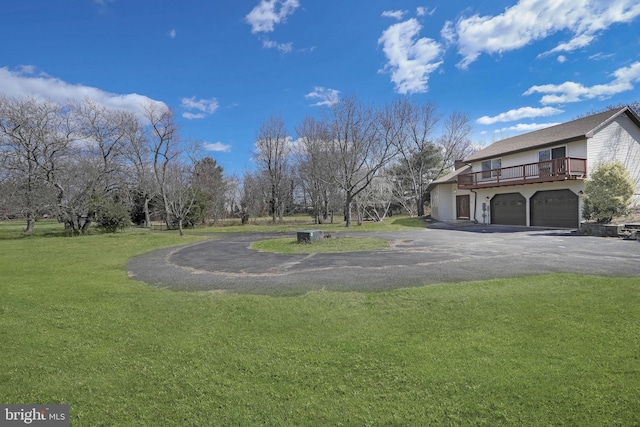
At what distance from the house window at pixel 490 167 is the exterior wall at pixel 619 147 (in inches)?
210

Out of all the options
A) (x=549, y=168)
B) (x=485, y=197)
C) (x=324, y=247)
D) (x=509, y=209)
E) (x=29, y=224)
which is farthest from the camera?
(x=485, y=197)

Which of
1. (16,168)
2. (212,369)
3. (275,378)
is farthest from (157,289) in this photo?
(16,168)

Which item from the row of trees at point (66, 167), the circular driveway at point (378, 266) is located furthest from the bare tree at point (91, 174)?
the circular driveway at point (378, 266)

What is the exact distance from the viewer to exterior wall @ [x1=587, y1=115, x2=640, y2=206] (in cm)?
1755

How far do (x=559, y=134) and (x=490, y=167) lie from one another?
4825 mm

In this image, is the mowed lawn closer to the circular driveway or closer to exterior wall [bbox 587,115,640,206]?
the circular driveway

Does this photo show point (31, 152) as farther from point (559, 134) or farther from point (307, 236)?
point (559, 134)

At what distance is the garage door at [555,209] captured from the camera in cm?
1750

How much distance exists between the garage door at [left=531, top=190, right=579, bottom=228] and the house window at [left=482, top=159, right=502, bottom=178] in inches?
137

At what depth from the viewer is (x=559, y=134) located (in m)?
19.4

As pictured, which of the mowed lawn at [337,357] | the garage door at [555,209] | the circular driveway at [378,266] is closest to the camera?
the mowed lawn at [337,357]

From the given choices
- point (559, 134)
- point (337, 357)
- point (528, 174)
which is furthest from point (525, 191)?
point (337, 357)

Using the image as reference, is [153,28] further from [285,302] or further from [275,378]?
[275,378]

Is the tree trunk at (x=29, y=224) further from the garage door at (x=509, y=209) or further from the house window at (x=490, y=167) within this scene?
the garage door at (x=509, y=209)
